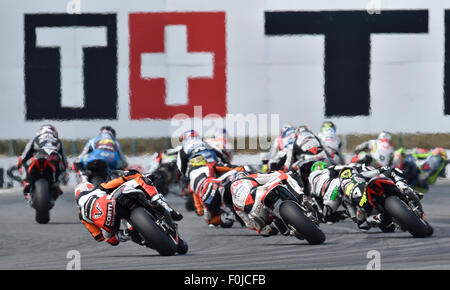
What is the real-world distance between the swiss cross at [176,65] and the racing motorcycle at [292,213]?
47.2 ft

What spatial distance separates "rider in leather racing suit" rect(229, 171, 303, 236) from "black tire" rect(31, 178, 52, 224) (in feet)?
12.4

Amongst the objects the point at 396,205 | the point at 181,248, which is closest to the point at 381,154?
the point at 396,205

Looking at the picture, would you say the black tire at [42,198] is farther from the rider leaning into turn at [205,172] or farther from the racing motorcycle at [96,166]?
the rider leaning into turn at [205,172]

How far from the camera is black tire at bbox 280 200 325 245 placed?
1191 centimetres

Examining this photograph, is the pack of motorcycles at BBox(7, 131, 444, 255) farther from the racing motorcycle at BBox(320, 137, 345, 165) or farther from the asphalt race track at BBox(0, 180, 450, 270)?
the racing motorcycle at BBox(320, 137, 345, 165)

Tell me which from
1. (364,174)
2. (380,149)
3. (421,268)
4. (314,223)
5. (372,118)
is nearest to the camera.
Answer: (421,268)

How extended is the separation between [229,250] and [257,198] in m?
0.68

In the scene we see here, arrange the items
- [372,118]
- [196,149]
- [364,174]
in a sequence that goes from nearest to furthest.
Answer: [364,174]
[196,149]
[372,118]

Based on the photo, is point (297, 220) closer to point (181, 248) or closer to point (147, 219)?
point (181, 248)

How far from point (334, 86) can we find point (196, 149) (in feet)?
38.0

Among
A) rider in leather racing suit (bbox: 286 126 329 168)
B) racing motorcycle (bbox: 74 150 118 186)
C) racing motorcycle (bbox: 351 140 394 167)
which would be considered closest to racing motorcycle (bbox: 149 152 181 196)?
racing motorcycle (bbox: 74 150 118 186)

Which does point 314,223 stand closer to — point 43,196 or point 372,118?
point 43,196

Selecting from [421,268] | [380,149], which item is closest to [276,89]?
[380,149]

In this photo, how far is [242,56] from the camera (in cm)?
2691
